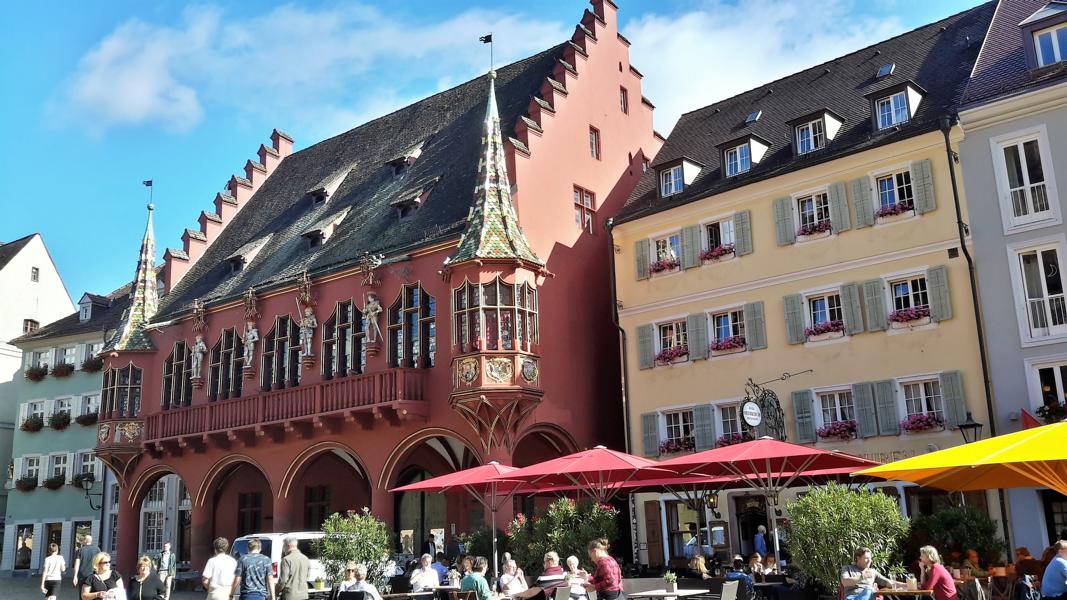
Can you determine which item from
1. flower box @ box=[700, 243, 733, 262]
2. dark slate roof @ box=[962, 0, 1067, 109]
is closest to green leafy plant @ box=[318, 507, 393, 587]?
flower box @ box=[700, 243, 733, 262]

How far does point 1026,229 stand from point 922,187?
235 centimetres

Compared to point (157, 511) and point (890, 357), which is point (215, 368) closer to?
point (157, 511)

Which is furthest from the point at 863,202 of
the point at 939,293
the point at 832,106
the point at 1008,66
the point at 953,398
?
the point at 953,398

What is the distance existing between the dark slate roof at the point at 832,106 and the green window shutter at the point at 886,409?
215 inches

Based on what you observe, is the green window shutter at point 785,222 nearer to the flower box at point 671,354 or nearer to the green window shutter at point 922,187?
the green window shutter at point 922,187

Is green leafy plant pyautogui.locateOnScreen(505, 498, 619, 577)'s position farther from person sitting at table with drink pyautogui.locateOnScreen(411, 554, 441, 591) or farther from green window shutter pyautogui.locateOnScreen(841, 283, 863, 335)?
green window shutter pyautogui.locateOnScreen(841, 283, 863, 335)

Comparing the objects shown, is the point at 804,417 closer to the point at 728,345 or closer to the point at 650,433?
the point at 728,345

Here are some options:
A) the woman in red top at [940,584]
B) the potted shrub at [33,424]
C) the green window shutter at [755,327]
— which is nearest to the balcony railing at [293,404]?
→ the green window shutter at [755,327]

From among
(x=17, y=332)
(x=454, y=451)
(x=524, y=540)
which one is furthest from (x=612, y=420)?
(x=17, y=332)

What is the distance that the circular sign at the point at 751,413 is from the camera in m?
21.3

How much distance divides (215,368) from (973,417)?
2236 centimetres

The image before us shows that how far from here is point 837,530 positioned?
13.9 metres

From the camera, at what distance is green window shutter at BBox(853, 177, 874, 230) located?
75.2 feet

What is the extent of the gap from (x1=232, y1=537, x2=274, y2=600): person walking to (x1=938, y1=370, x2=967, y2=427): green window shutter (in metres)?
14.4
